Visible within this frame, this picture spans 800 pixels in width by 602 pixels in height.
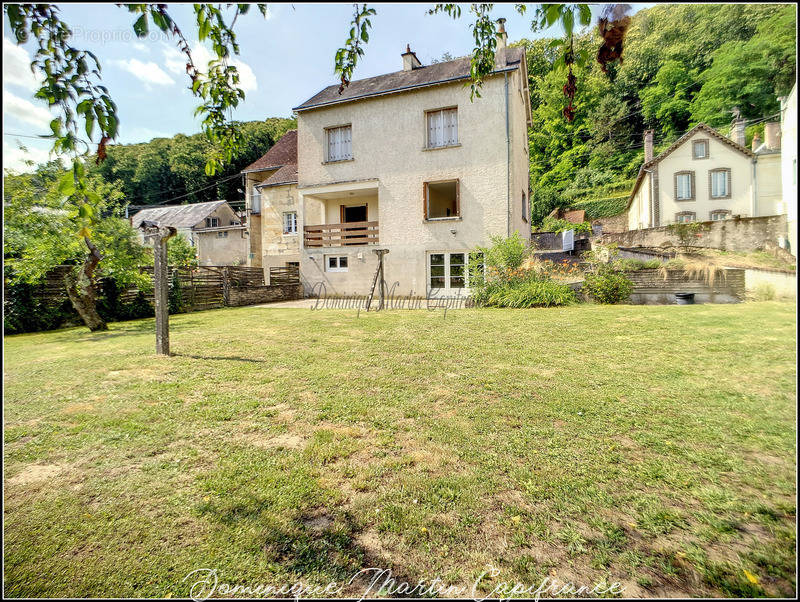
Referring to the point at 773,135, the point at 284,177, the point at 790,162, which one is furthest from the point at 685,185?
the point at 284,177

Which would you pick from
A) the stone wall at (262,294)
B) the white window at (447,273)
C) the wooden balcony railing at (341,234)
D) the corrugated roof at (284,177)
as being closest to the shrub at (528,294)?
the white window at (447,273)

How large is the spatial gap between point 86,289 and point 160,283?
16.0 feet

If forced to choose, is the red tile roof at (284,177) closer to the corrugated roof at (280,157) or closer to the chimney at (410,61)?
the corrugated roof at (280,157)

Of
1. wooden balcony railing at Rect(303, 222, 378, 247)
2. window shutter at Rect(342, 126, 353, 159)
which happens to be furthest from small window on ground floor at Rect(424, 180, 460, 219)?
window shutter at Rect(342, 126, 353, 159)

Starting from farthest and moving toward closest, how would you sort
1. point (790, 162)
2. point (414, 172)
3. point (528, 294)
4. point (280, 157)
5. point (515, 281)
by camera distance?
point (280, 157) < point (414, 172) < point (515, 281) < point (528, 294) < point (790, 162)

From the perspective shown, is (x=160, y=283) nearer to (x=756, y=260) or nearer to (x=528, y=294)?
(x=756, y=260)

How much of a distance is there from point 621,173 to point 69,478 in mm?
38715

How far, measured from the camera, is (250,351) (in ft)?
20.1

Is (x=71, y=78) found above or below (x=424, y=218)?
below

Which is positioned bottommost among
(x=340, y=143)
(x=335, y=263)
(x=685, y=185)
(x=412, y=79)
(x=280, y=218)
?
(x=335, y=263)

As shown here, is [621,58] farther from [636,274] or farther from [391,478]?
[636,274]

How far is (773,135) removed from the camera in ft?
4.95

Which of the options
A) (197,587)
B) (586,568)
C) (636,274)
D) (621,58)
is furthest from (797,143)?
(636,274)

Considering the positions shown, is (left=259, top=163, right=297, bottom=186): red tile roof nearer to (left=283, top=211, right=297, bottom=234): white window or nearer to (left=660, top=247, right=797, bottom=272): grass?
(left=283, top=211, right=297, bottom=234): white window
